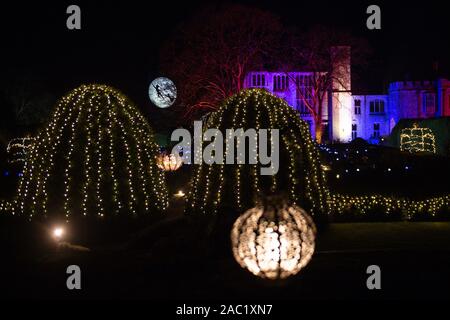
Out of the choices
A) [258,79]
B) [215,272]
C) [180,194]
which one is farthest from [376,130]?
[215,272]

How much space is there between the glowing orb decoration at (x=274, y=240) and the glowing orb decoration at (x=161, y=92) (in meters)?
19.6

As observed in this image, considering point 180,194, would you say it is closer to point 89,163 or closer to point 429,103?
point 89,163

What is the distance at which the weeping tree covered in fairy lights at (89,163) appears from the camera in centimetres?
1091

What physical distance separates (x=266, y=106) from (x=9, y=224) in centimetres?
604

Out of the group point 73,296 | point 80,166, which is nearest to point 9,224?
point 80,166

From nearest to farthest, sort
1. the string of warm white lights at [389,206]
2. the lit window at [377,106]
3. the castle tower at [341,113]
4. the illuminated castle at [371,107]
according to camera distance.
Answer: the string of warm white lights at [389,206], the illuminated castle at [371,107], the castle tower at [341,113], the lit window at [377,106]

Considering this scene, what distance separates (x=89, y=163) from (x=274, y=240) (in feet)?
18.1

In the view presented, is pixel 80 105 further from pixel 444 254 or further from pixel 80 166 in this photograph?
pixel 444 254

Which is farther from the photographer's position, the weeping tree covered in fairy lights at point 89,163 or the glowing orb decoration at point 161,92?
the glowing orb decoration at point 161,92

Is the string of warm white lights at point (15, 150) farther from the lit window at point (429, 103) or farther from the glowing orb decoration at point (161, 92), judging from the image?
the lit window at point (429, 103)

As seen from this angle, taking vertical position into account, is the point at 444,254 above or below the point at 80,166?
below

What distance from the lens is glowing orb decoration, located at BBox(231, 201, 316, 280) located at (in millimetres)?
6852

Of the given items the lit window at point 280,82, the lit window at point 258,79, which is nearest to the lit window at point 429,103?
the lit window at point 280,82

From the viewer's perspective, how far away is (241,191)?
35.6 ft
